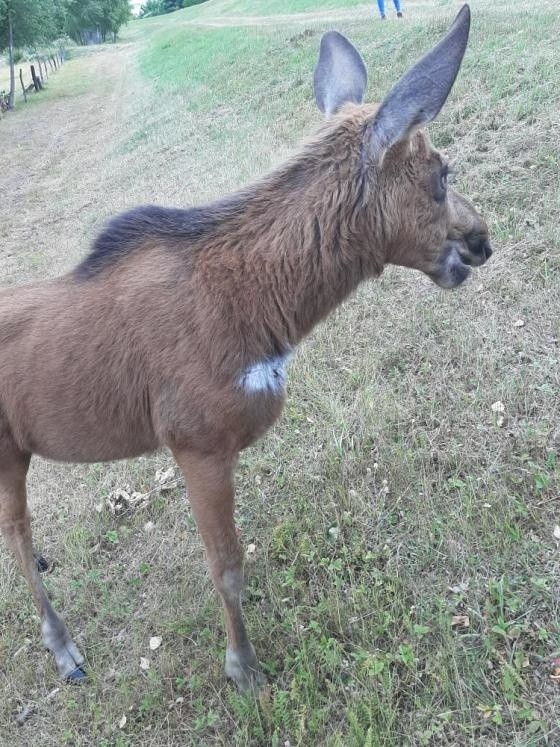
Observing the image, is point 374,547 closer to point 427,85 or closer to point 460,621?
point 460,621

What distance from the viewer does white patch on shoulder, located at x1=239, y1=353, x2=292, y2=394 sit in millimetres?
3049

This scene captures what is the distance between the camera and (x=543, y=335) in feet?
16.2

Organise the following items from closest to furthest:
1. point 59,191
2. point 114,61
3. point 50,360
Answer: point 50,360, point 59,191, point 114,61

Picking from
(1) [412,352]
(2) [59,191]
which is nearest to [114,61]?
(2) [59,191]

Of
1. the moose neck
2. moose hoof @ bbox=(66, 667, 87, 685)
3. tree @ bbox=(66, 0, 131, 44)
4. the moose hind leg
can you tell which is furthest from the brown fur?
tree @ bbox=(66, 0, 131, 44)

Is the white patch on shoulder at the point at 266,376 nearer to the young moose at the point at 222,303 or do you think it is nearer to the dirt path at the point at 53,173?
the young moose at the point at 222,303

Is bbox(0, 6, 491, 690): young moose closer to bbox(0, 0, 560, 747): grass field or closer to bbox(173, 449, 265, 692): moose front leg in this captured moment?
bbox(173, 449, 265, 692): moose front leg

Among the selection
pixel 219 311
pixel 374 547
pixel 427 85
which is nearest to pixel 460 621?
pixel 374 547

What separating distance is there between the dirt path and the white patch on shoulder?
793 cm

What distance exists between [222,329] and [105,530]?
8.29 ft

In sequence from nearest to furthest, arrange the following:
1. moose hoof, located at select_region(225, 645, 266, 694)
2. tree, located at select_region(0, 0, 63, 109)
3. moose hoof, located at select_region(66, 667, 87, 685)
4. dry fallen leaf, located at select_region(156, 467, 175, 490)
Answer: moose hoof, located at select_region(225, 645, 266, 694)
moose hoof, located at select_region(66, 667, 87, 685)
dry fallen leaf, located at select_region(156, 467, 175, 490)
tree, located at select_region(0, 0, 63, 109)

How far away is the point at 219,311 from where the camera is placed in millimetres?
3047

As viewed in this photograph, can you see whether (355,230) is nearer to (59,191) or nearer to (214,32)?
(59,191)

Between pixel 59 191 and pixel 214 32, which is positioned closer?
pixel 59 191
